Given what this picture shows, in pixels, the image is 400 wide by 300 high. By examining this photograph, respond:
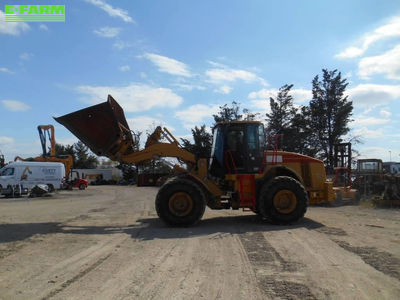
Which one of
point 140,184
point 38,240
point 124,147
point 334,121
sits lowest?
point 38,240

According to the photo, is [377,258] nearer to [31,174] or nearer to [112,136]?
[112,136]

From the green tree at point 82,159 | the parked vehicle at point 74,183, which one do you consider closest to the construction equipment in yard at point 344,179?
the parked vehicle at point 74,183

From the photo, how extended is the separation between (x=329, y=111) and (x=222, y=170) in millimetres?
34847

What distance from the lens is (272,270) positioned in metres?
5.81

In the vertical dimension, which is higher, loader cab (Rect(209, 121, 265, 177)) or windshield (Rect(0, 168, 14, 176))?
loader cab (Rect(209, 121, 265, 177))

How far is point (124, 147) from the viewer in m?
11.5

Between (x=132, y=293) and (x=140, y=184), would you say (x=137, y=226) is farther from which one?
(x=132, y=293)

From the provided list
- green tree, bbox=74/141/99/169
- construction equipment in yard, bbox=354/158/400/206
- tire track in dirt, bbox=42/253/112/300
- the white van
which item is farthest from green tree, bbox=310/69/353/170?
green tree, bbox=74/141/99/169

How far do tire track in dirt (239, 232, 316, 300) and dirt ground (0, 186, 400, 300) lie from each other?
1 cm

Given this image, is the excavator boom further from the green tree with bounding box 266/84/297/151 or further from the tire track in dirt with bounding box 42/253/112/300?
the green tree with bounding box 266/84/297/151

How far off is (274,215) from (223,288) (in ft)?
19.6

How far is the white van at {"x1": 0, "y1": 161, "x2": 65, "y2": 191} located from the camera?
27.6 m

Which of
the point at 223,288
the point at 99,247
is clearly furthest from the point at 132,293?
the point at 99,247

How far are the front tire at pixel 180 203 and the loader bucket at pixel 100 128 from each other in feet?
7.11
